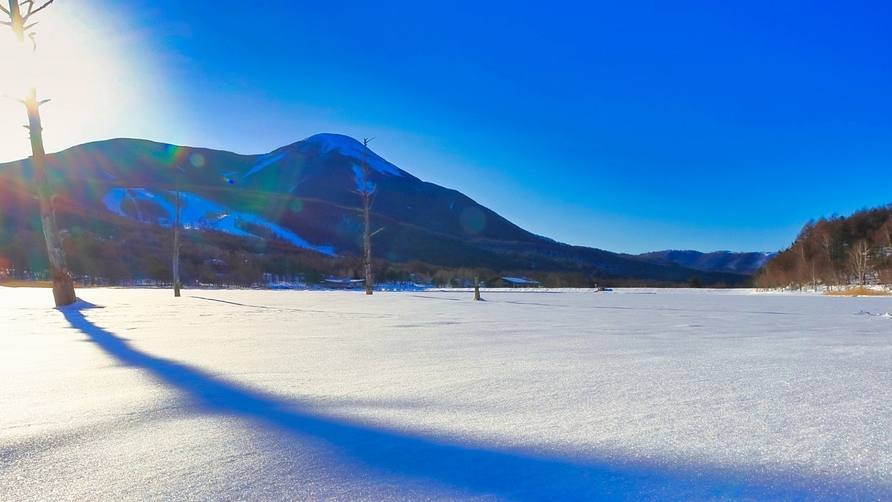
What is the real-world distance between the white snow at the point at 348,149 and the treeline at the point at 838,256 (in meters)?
108

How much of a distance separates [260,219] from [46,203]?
74.3 meters

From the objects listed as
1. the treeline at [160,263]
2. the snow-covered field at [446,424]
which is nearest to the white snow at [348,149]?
the treeline at [160,263]

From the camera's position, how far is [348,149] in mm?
150250

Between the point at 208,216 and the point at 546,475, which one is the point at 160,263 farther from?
the point at 208,216

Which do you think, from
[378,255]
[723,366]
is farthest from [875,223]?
[378,255]

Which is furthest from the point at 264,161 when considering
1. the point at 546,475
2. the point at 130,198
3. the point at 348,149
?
the point at 546,475

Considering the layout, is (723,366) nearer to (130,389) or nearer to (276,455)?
(276,455)

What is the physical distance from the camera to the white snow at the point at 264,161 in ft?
428

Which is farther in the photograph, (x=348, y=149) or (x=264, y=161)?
(x=348, y=149)

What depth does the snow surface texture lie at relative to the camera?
225 ft

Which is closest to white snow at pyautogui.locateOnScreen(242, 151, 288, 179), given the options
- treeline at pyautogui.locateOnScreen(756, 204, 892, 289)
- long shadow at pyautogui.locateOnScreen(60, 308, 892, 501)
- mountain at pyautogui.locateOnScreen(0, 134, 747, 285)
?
mountain at pyautogui.locateOnScreen(0, 134, 747, 285)

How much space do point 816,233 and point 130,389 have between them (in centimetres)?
5242

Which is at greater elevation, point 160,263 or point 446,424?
point 160,263

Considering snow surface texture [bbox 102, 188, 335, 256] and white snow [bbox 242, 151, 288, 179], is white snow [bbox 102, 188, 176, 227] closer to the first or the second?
snow surface texture [bbox 102, 188, 335, 256]
